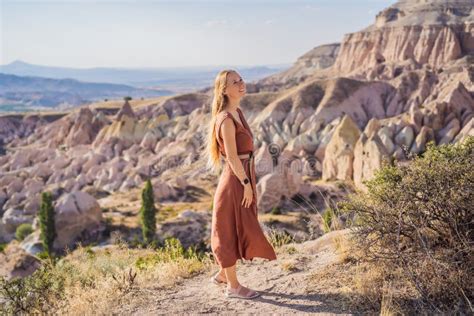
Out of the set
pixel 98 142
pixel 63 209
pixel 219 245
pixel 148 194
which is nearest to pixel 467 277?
pixel 219 245

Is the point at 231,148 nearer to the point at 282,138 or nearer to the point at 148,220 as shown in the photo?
the point at 148,220

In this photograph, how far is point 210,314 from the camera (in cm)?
511

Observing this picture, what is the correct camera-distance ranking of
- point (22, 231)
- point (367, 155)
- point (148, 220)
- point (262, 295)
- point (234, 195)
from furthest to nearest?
point (22, 231) < point (367, 155) < point (148, 220) < point (262, 295) < point (234, 195)

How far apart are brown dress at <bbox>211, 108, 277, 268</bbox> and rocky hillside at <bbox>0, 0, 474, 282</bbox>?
21.9ft

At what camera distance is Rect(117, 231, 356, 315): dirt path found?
5.16m

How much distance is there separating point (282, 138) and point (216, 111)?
1991 inches

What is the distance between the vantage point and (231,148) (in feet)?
17.3

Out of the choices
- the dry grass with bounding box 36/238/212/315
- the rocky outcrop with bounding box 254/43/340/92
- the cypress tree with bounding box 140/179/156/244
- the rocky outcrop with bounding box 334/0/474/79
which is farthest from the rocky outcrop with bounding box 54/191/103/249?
the rocky outcrop with bounding box 254/43/340/92

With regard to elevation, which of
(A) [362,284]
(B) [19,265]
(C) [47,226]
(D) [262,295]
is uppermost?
(A) [362,284]

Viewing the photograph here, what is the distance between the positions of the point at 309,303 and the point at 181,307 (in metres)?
1.35

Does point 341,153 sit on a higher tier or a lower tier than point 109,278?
lower

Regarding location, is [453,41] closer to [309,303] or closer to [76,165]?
[76,165]

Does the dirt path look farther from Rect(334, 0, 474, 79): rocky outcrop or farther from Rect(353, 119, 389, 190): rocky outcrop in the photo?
Rect(334, 0, 474, 79): rocky outcrop

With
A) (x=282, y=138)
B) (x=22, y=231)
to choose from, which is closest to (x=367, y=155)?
(x=282, y=138)
